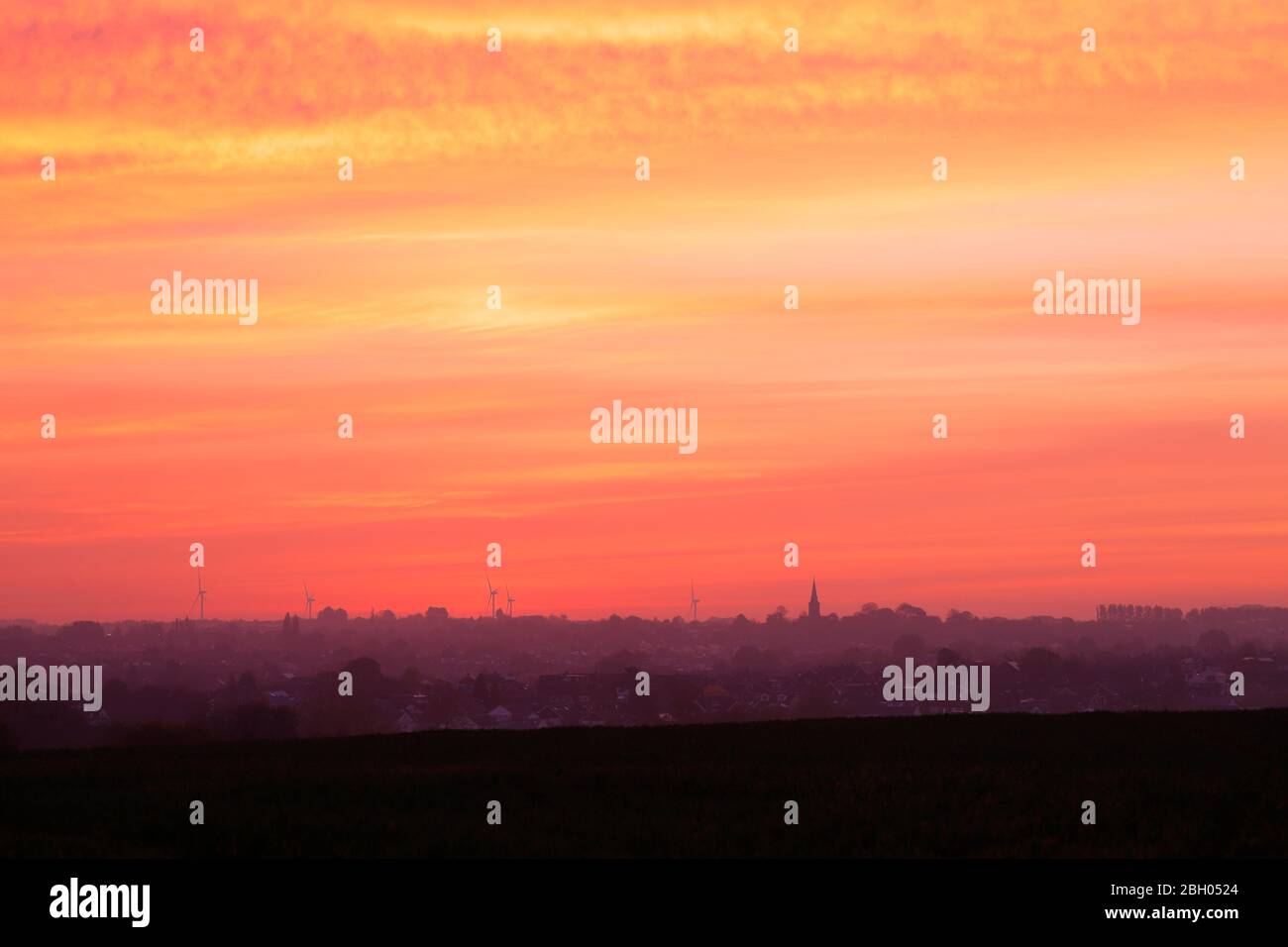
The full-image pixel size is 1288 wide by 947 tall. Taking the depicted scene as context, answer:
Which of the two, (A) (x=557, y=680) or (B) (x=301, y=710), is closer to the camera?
(B) (x=301, y=710)

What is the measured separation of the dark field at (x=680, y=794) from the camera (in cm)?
2973

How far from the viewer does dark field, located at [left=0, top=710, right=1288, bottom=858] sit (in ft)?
97.6

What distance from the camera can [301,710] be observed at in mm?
113688

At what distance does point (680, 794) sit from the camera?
35.9 metres
